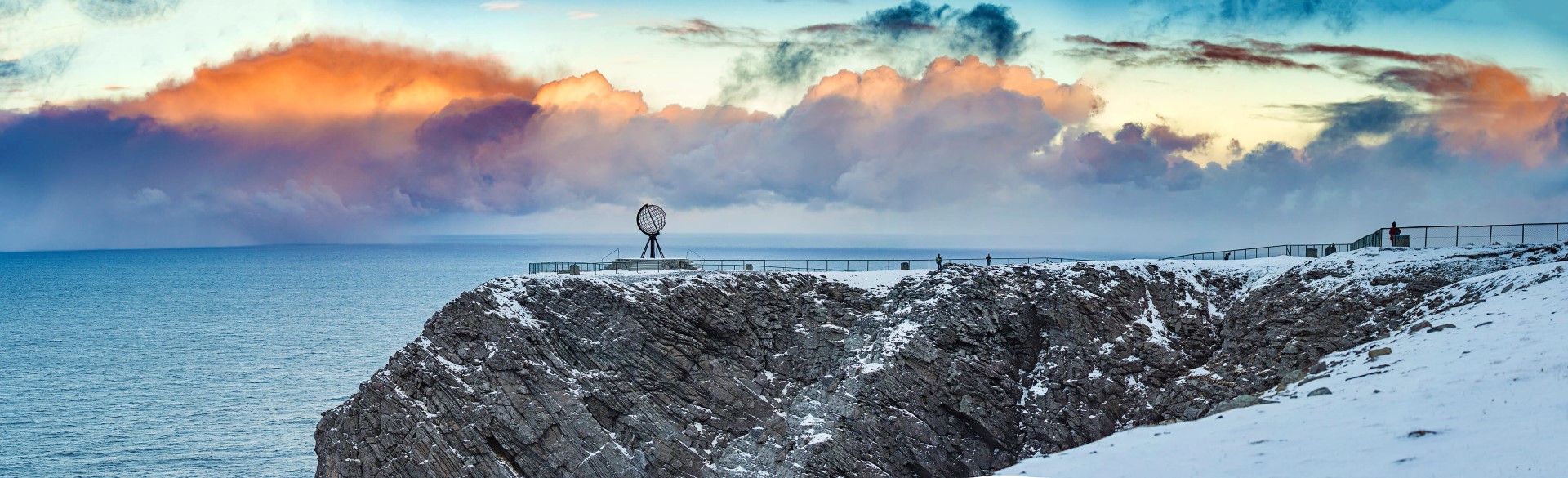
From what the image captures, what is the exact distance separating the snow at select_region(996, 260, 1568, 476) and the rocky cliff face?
54.0 feet

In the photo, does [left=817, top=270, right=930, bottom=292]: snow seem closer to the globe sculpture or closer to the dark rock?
the globe sculpture

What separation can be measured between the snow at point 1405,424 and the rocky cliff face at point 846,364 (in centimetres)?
1647

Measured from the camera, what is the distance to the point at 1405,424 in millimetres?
26484

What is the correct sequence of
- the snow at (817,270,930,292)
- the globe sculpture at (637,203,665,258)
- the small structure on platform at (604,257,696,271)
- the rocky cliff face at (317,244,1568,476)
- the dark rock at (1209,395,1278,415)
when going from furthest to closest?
the globe sculpture at (637,203,665,258) < the small structure on platform at (604,257,696,271) < the snow at (817,270,930,292) < the rocky cliff face at (317,244,1568,476) < the dark rock at (1209,395,1278,415)

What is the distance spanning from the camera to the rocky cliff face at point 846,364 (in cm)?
5591

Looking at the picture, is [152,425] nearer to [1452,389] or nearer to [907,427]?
[907,427]

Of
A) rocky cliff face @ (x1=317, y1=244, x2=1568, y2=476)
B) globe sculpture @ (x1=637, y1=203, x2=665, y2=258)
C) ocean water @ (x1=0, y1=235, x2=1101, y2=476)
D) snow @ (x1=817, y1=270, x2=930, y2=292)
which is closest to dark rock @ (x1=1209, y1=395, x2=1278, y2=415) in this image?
rocky cliff face @ (x1=317, y1=244, x2=1568, y2=476)

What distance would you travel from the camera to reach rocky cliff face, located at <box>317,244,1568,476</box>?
55906 mm

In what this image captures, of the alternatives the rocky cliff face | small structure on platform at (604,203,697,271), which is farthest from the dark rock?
small structure on platform at (604,203,697,271)

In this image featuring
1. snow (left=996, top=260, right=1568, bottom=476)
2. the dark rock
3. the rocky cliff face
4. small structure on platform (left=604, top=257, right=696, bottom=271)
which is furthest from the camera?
small structure on platform (left=604, top=257, right=696, bottom=271)

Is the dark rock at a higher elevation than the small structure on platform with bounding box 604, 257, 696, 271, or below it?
below

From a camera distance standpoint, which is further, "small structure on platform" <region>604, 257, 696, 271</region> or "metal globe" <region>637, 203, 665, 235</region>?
"metal globe" <region>637, 203, 665, 235</region>

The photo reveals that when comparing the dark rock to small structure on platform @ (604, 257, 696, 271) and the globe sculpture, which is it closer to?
small structure on platform @ (604, 257, 696, 271)

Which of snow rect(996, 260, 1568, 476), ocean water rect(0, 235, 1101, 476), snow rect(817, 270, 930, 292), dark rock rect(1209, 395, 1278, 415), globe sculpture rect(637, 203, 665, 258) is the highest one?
globe sculpture rect(637, 203, 665, 258)
